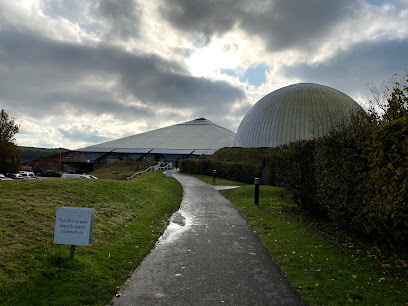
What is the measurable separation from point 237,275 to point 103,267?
9.65ft

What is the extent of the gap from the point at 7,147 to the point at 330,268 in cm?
3844

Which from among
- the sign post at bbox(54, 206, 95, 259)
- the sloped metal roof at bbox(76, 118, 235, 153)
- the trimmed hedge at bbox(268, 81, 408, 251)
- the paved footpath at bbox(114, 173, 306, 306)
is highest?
the sloped metal roof at bbox(76, 118, 235, 153)

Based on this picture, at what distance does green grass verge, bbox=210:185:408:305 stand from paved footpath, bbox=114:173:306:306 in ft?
1.14

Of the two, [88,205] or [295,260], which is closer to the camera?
[295,260]

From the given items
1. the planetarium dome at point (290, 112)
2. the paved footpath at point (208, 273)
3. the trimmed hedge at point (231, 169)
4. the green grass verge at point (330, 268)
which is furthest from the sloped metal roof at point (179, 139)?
the paved footpath at point (208, 273)

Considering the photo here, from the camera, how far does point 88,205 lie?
42.4ft

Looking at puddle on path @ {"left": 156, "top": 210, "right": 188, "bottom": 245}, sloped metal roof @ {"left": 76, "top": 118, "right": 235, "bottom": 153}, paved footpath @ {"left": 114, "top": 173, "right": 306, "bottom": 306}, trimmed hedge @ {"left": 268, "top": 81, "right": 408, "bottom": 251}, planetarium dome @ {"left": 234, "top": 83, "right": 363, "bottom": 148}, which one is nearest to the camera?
paved footpath @ {"left": 114, "top": 173, "right": 306, "bottom": 306}

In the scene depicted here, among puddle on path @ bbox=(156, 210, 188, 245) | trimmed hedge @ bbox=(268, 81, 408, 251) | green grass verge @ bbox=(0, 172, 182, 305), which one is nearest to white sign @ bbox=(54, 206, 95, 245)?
green grass verge @ bbox=(0, 172, 182, 305)

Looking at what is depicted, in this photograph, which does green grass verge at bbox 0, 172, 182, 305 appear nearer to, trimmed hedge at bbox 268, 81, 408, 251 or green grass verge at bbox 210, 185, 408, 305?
green grass verge at bbox 210, 185, 408, 305

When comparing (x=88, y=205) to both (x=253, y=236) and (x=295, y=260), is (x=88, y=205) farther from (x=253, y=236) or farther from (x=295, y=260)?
(x=295, y=260)

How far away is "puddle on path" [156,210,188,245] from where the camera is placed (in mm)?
9531

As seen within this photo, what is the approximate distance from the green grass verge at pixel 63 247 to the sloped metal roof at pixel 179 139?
61814 millimetres

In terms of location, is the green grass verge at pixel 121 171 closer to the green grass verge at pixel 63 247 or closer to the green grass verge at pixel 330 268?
the green grass verge at pixel 63 247

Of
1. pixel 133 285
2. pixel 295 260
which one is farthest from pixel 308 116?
pixel 133 285
